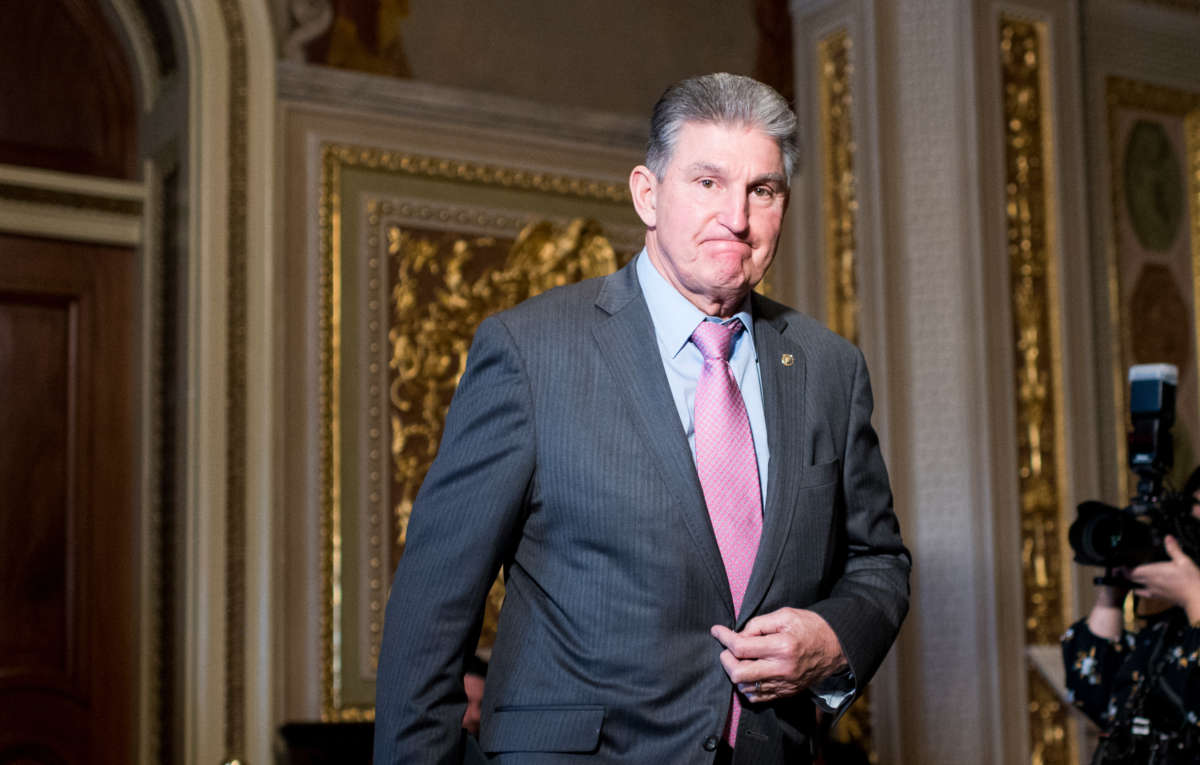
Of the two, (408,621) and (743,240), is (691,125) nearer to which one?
(743,240)

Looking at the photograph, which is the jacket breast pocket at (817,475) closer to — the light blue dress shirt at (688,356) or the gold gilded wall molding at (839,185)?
the light blue dress shirt at (688,356)

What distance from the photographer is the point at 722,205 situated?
1664 millimetres

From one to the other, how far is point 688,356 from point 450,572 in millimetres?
406

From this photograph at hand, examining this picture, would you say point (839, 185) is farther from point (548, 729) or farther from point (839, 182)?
point (548, 729)

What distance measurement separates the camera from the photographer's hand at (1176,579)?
9.64ft

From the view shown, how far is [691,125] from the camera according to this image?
169 centimetres

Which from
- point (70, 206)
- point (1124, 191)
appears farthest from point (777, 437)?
point (1124, 191)

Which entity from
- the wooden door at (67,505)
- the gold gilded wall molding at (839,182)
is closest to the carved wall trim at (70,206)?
the wooden door at (67,505)

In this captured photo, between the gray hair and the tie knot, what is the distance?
7.8 inches

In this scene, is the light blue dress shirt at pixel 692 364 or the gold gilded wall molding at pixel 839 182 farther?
the gold gilded wall molding at pixel 839 182

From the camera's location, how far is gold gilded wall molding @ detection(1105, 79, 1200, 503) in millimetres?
5148

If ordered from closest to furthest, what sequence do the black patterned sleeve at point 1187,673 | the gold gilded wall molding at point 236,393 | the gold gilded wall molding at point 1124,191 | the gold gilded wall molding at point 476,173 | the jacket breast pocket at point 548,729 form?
the jacket breast pocket at point 548,729 < the black patterned sleeve at point 1187,673 < the gold gilded wall molding at point 236,393 < the gold gilded wall molding at point 476,173 < the gold gilded wall molding at point 1124,191

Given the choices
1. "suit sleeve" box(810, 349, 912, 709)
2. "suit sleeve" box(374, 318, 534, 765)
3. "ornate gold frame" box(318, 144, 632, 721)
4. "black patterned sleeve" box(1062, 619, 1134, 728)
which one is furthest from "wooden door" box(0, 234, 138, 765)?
"suit sleeve" box(810, 349, 912, 709)

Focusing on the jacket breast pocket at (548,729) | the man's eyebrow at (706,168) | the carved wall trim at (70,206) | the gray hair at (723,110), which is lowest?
the jacket breast pocket at (548,729)
